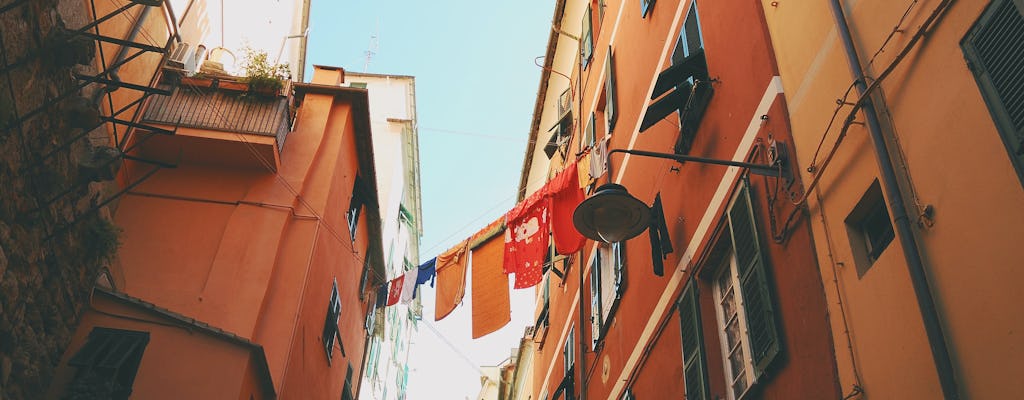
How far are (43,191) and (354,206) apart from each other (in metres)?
7.93

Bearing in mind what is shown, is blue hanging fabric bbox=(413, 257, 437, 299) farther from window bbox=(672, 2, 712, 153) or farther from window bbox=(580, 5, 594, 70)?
window bbox=(672, 2, 712, 153)

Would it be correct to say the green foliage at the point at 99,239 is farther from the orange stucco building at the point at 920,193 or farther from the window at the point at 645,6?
the window at the point at 645,6

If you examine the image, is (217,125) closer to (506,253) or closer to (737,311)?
(506,253)

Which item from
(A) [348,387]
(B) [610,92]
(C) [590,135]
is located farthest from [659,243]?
(A) [348,387]

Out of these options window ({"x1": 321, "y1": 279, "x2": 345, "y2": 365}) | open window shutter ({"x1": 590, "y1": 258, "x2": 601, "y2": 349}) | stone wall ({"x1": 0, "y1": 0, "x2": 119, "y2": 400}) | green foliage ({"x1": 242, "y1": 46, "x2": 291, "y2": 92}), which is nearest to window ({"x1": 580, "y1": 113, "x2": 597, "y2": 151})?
open window shutter ({"x1": 590, "y1": 258, "x2": 601, "y2": 349})

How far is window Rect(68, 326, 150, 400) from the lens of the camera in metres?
7.58

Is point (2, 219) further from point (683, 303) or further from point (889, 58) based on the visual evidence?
point (889, 58)

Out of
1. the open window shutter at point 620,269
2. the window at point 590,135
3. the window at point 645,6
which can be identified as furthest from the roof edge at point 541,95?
the open window shutter at point 620,269

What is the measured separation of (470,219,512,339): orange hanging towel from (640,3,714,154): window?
18.2ft

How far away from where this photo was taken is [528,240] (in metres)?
12.6

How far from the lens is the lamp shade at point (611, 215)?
254 inches

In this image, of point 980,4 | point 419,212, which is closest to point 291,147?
point 980,4

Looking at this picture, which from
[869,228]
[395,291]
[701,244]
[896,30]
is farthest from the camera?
[395,291]

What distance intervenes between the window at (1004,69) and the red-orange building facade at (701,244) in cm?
172
